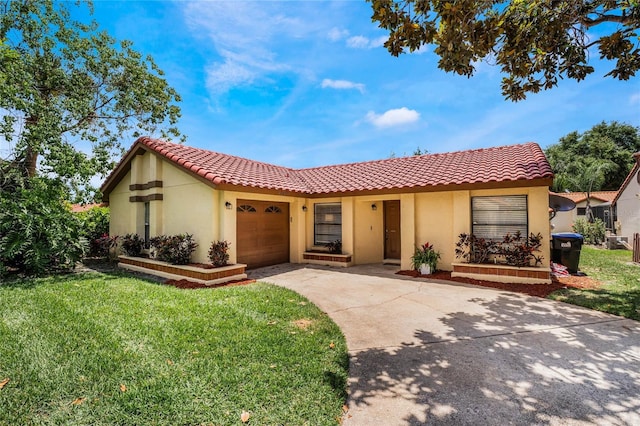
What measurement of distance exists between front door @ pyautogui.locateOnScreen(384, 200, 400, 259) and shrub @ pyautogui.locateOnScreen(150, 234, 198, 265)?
26.3 feet

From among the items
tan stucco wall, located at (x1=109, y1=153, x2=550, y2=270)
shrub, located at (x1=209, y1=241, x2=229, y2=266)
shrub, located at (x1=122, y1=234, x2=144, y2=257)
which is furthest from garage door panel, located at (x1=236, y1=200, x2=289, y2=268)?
shrub, located at (x1=122, y1=234, x2=144, y2=257)

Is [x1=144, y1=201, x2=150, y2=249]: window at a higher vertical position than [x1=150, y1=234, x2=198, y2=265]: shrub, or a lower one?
higher

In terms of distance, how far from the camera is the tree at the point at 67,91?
1195 cm

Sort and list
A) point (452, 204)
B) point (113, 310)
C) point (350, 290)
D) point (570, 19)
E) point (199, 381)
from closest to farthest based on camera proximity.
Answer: point (199, 381) → point (113, 310) → point (570, 19) → point (350, 290) → point (452, 204)

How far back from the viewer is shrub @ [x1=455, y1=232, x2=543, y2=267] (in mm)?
8891

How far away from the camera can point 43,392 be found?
3.34 m

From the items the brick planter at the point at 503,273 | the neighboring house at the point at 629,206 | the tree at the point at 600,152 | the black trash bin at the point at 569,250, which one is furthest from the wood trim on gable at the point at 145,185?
the tree at the point at 600,152

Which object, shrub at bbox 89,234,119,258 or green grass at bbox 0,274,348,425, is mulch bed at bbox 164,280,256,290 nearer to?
green grass at bbox 0,274,348,425

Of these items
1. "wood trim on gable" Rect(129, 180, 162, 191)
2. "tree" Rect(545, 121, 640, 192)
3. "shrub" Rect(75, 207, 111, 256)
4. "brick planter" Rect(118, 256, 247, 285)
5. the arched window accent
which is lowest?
"brick planter" Rect(118, 256, 247, 285)

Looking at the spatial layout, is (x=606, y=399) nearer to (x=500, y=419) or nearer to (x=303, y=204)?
(x=500, y=419)

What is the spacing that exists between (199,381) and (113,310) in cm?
375

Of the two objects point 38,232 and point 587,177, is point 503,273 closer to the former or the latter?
point 38,232

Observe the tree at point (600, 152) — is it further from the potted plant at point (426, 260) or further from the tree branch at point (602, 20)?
the tree branch at point (602, 20)

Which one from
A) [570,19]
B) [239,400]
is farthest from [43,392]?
[570,19]
